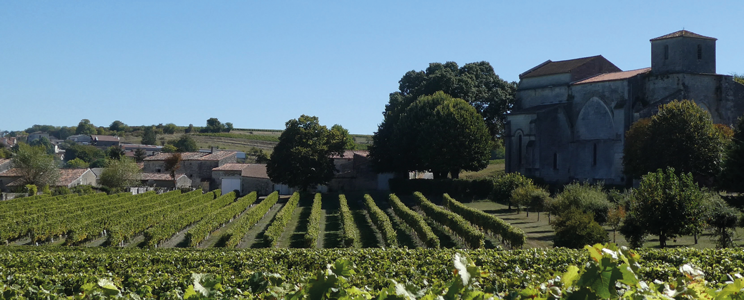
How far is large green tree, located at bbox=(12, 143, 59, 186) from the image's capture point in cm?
6731

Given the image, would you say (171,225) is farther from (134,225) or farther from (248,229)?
(248,229)

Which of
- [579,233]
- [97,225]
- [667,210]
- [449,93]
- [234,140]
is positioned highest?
[449,93]

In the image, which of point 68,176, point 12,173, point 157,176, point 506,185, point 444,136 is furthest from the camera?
point 157,176

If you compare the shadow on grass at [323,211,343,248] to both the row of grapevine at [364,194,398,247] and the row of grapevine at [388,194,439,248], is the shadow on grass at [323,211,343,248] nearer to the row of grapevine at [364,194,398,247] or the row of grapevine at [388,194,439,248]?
the row of grapevine at [364,194,398,247]

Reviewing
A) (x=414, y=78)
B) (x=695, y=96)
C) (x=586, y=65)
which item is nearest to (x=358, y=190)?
(x=414, y=78)

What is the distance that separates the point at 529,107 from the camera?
194 feet

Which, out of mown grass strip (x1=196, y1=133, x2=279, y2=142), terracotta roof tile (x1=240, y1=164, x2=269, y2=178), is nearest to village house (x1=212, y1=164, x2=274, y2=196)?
terracotta roof tile (x1=240, y1=164, x2=269, y2=178)

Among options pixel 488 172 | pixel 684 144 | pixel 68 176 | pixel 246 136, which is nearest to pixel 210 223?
pixel 684 144

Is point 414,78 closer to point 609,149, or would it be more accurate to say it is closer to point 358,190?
point 358,190

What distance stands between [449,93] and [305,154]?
15.1 meters

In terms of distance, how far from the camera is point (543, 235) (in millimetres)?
29578

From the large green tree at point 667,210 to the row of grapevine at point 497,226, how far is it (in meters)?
A: 3.95

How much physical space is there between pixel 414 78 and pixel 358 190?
1320cm

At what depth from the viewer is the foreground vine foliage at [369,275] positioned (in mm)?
3924
